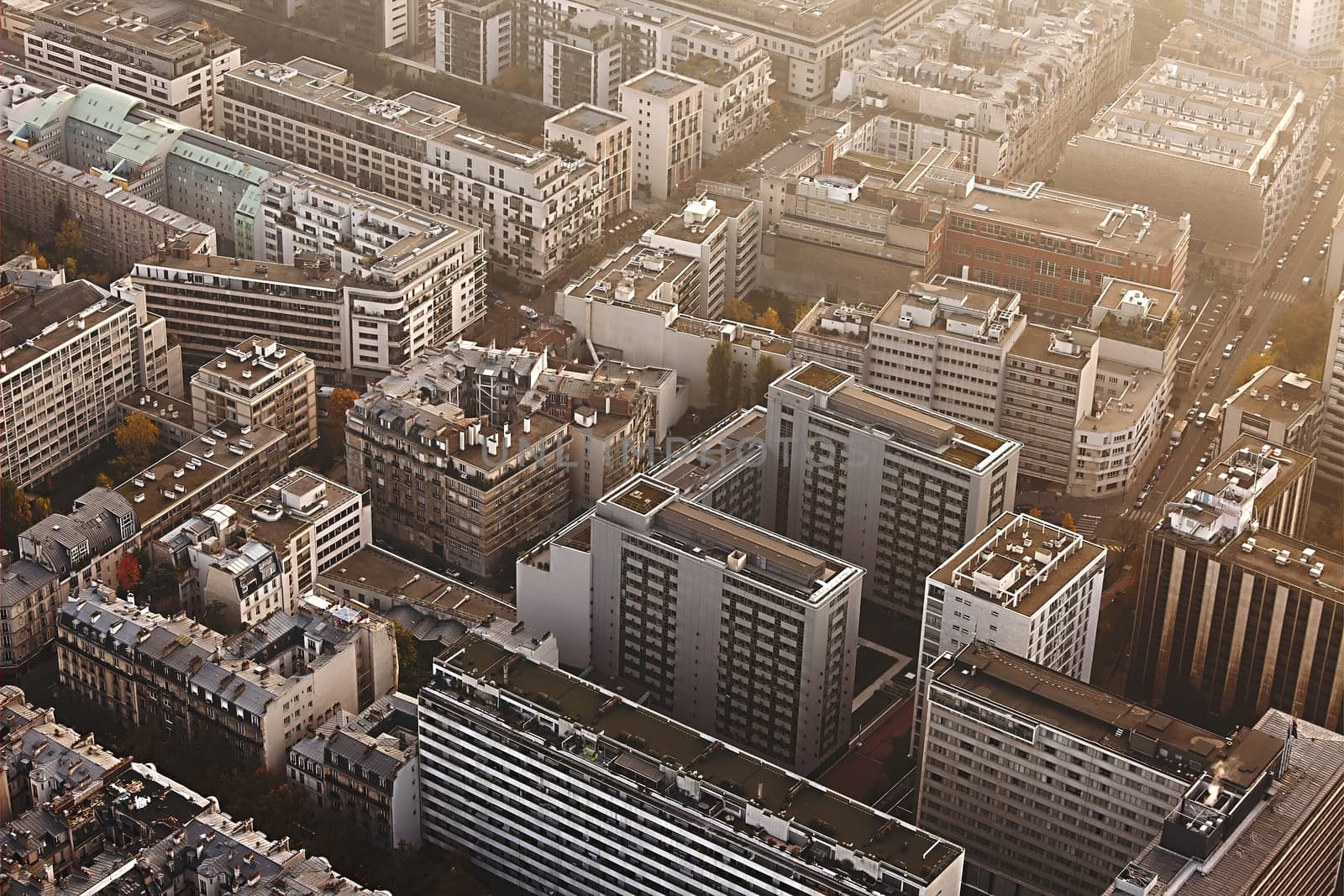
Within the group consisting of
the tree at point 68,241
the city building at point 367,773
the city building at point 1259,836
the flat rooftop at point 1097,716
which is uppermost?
the city building at point 1259,836

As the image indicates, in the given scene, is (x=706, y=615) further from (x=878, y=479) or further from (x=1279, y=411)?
(x=1279, y=411)

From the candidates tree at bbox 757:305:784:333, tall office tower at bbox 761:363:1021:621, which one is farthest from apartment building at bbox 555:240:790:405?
tall office tower at bbox 761:363:1021:621

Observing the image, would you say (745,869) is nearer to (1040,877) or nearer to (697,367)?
(1040,877)

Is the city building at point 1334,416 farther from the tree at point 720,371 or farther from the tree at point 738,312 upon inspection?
the tree at point 738,312

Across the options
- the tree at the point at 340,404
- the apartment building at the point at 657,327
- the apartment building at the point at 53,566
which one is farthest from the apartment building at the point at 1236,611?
the apartment building at the point at 53,566

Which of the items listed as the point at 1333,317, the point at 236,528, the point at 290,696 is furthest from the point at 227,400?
the point at 1333,317
